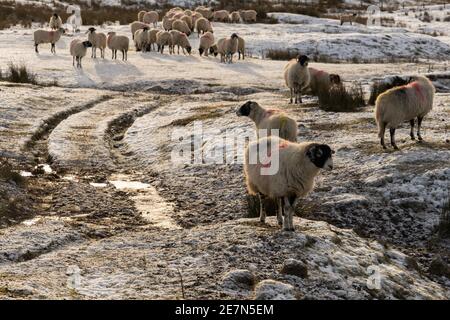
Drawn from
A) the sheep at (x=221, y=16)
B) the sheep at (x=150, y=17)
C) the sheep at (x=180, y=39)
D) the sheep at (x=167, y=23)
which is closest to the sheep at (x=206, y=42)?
the sheep at (x=180, y=39)

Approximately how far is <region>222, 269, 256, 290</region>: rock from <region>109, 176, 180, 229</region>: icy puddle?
10.2 feet

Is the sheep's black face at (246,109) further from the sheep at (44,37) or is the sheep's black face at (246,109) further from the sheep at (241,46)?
the sheep at (44,37)

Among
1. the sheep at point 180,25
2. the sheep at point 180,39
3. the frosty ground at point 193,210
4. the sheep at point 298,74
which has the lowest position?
the frosty ground at point 193,210

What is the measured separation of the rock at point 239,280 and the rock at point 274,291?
0.16 meters

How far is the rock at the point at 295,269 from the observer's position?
7062mm

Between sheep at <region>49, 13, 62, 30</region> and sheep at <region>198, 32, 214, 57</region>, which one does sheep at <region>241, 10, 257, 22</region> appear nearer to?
sheep at <region>198, 32, 214, 57</region>

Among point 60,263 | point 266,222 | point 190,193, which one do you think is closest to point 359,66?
point 190,193

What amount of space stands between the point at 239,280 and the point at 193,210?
4.19 m

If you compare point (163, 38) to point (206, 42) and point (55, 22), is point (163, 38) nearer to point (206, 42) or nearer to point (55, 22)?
point (206, 42)

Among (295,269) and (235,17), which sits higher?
(235,17)

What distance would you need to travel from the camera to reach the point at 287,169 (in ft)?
26.8

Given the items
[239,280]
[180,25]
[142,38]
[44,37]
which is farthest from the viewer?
[180,25]

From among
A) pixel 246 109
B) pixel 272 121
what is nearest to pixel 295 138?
pixel 272 121
